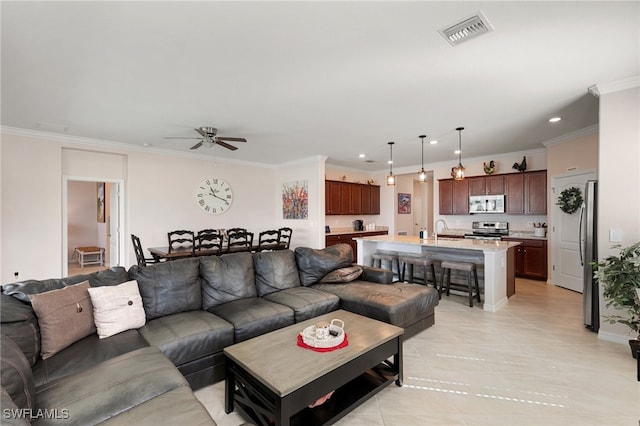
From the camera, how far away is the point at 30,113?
12.1ft

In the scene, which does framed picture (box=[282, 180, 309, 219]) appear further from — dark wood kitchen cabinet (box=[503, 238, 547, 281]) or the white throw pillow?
the white throw pillow

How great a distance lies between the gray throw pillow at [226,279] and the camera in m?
2.89

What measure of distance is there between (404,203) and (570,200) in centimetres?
434

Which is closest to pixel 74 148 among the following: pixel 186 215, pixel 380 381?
pixel 186 215

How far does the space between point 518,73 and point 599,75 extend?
83 centimetres

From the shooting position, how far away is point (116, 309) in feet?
7.33

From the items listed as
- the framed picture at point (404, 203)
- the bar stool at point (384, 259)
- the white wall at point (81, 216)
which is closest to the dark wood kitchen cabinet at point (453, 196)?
the framed picture at point (404, 203)

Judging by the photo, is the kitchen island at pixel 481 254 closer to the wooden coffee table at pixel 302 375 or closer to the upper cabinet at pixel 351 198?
the upper cabinet at pixel 351 198

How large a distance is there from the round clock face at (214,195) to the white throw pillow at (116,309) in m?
4.17

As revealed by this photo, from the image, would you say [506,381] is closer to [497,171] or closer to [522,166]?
[522,166]

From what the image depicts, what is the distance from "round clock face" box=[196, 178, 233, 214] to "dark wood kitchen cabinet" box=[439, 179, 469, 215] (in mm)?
5124

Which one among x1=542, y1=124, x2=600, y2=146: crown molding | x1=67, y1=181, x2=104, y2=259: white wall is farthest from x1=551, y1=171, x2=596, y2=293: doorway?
x1=67, y1=181, x2=104, y2=259: white wall

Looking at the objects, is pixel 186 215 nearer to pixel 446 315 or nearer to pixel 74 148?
pixel 74 148

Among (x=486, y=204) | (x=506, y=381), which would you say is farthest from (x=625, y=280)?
(x=486, y=204)
